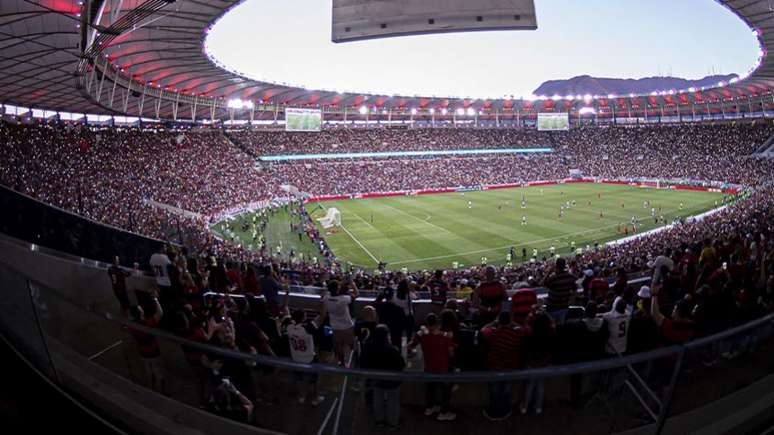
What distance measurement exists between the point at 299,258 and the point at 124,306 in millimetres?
22413

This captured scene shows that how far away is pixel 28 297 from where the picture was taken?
11.8 ft

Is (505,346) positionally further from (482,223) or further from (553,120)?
(553,120)

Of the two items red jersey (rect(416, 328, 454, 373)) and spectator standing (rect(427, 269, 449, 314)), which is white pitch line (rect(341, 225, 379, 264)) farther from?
red jersey (rect(416, 328, 454, 373))

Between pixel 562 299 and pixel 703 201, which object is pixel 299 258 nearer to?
pixel 562 299

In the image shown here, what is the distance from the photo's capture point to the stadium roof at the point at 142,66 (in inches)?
745

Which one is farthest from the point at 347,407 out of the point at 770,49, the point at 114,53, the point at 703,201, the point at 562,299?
the point at 703,201

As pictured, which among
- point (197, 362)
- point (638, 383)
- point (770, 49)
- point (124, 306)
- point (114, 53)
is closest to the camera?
point (638, 383)

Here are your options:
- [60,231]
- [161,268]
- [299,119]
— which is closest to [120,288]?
[161,268]

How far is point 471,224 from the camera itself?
39.9 m

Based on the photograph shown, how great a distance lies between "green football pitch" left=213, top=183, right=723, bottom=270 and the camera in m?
31.1

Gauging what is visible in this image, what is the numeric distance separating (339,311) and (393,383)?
2.79 metres

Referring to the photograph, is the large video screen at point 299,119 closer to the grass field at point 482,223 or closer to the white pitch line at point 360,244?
the grass field at point 482,223

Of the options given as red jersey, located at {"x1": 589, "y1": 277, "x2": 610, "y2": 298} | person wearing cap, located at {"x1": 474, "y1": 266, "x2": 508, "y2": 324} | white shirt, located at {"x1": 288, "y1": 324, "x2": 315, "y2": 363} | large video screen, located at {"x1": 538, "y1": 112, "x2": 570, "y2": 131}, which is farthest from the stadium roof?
large video screen, located at {"x1": 538, "y1": 112, "x2": 570, "y2": 131}

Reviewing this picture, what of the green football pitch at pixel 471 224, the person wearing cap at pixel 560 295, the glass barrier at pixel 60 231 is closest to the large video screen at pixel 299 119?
the green football pitch at pixel 471 224
